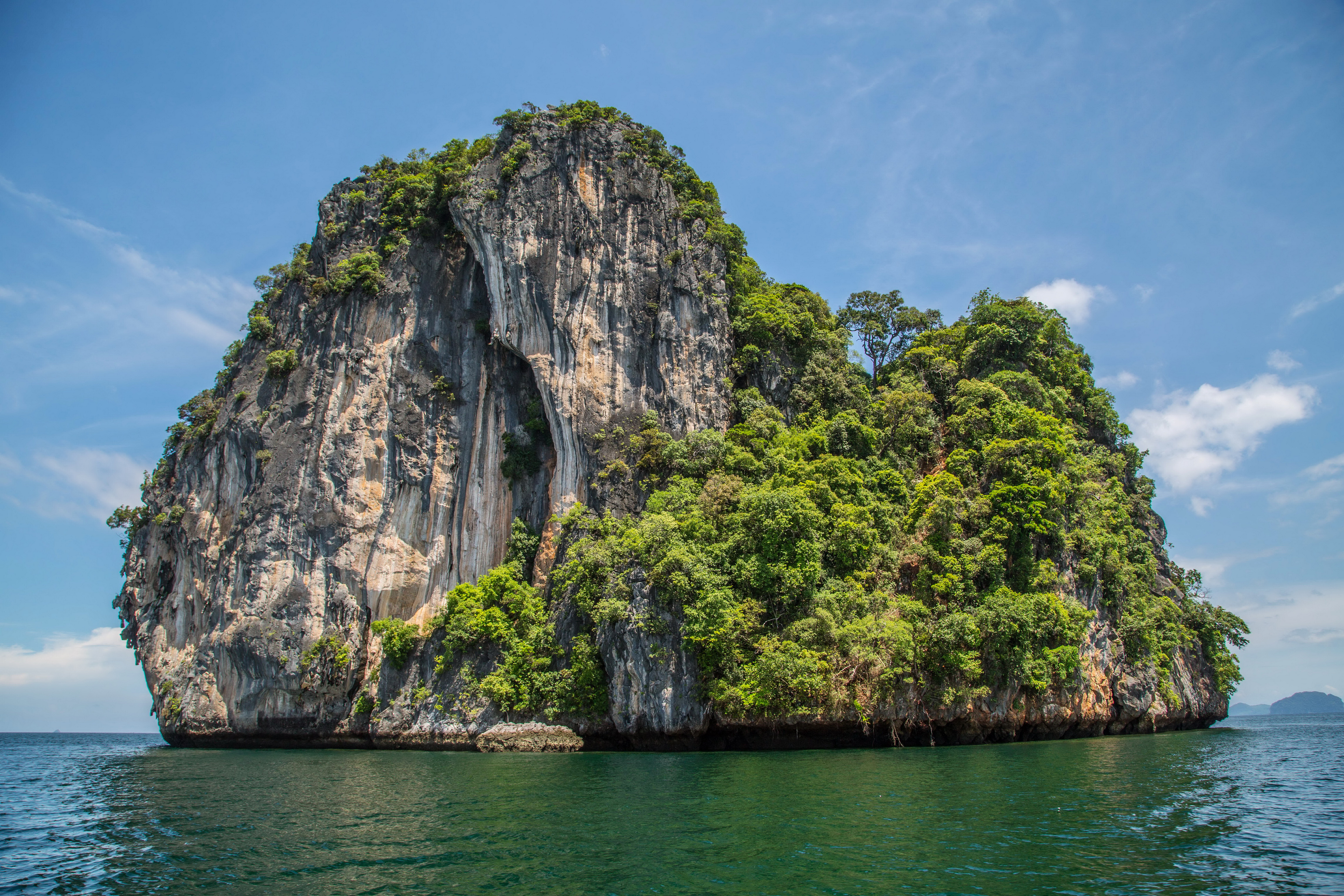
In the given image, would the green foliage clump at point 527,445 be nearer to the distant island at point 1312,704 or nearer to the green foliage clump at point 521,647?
the green foliage clump at point 521,647

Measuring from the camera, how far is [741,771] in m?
20.9

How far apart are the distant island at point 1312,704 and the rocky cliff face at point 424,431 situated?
179639 mm

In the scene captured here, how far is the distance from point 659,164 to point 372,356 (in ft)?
66.5

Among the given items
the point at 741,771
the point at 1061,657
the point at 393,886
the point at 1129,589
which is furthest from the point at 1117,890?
the point at 1129,589

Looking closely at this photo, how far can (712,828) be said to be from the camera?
13.4 metres

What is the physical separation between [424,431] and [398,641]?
1189 cm

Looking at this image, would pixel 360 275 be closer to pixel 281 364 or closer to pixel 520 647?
pixel 281 364

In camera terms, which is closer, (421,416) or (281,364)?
(421,416)

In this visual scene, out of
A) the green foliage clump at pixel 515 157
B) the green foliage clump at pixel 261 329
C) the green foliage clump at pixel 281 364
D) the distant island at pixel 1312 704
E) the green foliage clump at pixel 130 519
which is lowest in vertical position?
the distant island at pixel 1312 704

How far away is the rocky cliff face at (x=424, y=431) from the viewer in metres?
37.9

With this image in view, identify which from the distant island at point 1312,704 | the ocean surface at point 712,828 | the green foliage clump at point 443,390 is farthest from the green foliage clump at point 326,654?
the distant island at point 1312,704

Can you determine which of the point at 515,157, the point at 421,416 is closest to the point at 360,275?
the point at 421,416

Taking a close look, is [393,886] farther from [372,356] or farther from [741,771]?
[372,356]

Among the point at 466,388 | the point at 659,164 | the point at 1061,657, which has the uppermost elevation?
the point at 659,164
